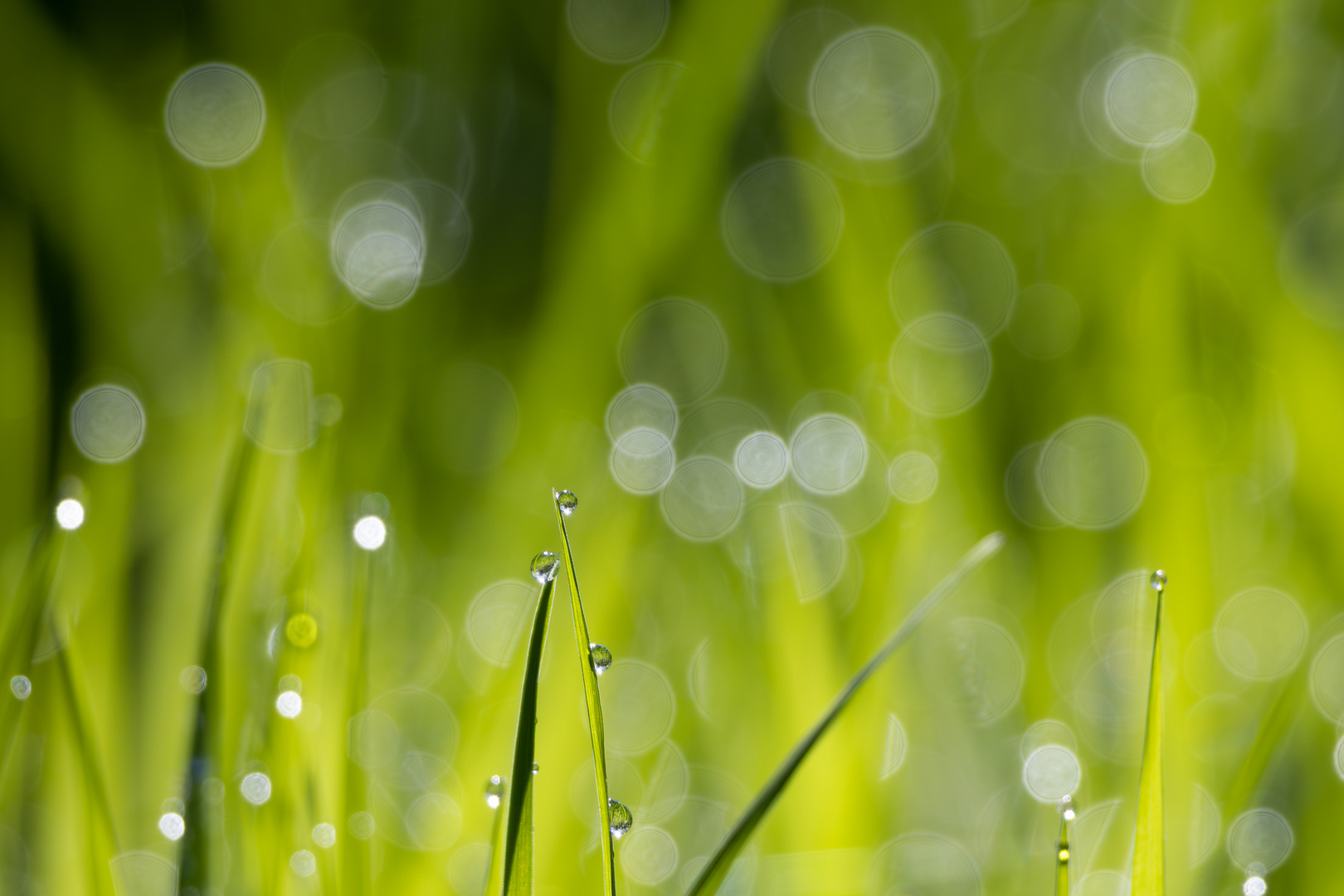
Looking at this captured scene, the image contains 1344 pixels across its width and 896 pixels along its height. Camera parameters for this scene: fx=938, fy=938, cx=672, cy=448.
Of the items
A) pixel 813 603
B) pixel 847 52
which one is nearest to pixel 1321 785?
pixel 813 603

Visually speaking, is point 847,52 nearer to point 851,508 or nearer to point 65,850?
point 851,508

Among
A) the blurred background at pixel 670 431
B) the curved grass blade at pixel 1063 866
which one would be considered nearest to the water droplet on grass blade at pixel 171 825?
the blurred background at pixel 670 431

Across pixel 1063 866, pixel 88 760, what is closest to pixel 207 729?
pixel 88 760

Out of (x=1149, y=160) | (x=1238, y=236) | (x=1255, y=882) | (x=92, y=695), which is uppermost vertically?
(x=1149, y=160)

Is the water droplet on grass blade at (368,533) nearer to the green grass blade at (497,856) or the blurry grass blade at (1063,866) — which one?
the green grass blade at (497,856)

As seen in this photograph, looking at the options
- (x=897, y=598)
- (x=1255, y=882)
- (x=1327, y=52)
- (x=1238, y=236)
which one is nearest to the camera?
(x=1255, y=882)

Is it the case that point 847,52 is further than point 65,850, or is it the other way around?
point 847,52

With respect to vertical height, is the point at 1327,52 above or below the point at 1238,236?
above
